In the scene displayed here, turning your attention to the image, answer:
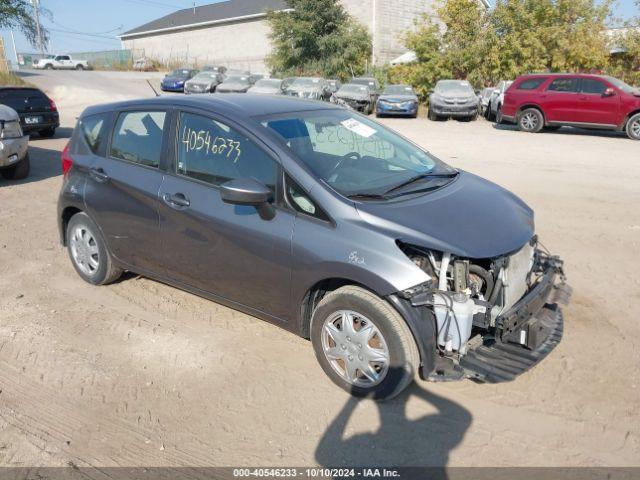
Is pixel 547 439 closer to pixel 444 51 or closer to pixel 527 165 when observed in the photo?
pixel 527 165

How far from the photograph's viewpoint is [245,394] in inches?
136

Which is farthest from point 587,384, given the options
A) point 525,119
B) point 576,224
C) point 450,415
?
point 525,119

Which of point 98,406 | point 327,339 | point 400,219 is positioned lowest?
point 98,406

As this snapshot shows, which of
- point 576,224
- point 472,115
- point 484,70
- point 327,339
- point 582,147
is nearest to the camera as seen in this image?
point 327,339

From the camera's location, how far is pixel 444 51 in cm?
2803

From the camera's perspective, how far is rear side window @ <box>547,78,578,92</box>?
643 inches

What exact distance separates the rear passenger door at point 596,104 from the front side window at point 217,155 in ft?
49.5

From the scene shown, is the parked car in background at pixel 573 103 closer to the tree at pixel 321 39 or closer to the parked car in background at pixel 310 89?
the parked car in background at pixel 310 89

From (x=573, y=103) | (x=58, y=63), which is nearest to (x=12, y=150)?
(x=573, y=103)

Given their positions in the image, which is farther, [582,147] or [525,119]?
[525,119]

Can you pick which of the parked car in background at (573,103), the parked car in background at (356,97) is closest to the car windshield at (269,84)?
the parked car in background at (356,97)

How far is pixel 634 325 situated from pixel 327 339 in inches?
99.1

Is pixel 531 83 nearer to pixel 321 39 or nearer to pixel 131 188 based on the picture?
pixel 131 188

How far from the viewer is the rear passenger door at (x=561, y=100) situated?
16.3m
